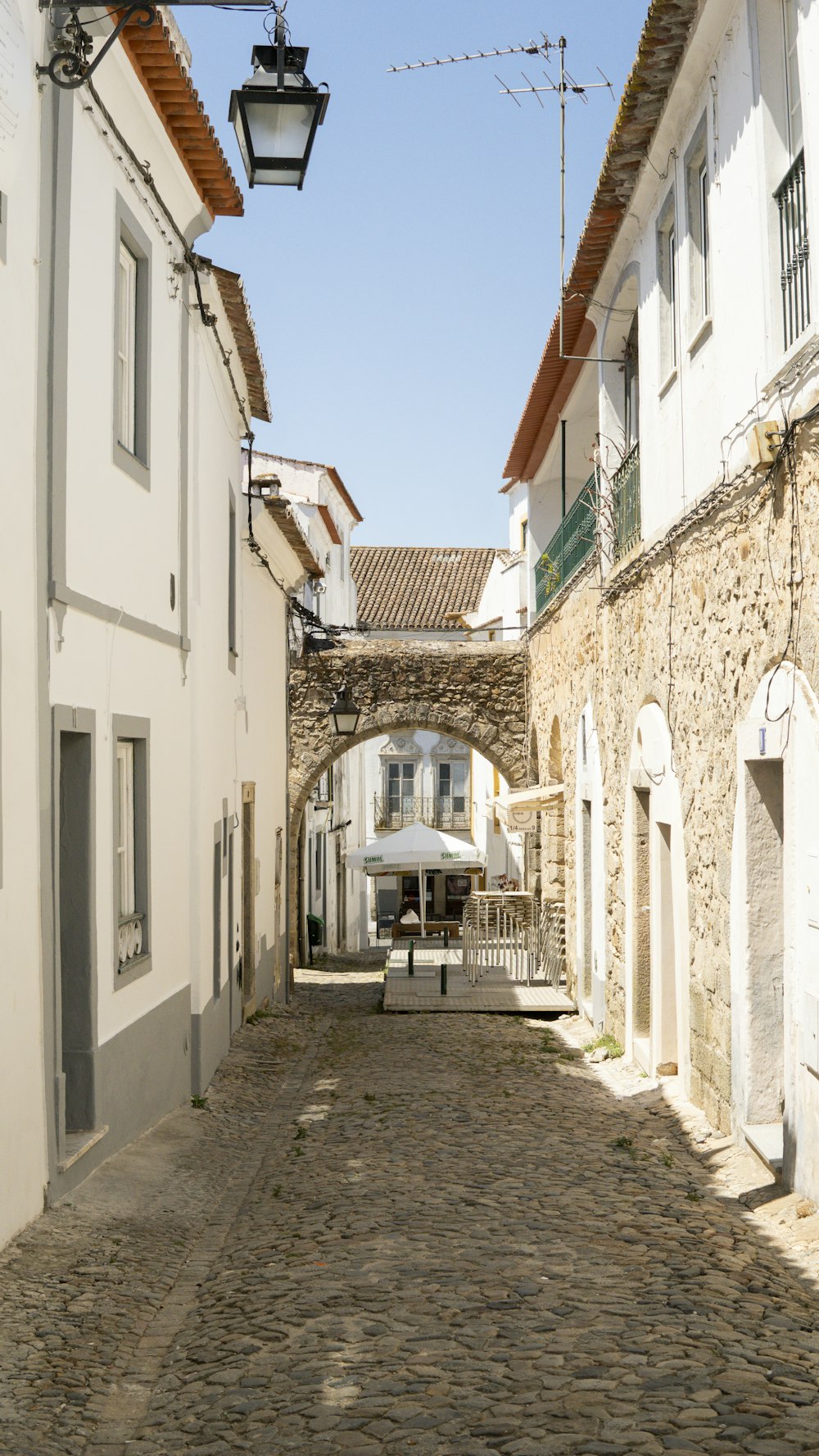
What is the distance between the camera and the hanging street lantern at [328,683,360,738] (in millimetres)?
17078

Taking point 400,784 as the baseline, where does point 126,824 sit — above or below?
below

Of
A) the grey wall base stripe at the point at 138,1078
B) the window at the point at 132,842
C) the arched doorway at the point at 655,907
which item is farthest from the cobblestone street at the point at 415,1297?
the window at the point at 132,842

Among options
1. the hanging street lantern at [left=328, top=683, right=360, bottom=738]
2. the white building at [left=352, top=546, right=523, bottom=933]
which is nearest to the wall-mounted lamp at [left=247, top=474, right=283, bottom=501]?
the hanging street lantern at [left=328, top=683, right=360, bottom=738]

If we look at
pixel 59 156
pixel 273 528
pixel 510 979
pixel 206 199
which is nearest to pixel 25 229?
pixel 59 156

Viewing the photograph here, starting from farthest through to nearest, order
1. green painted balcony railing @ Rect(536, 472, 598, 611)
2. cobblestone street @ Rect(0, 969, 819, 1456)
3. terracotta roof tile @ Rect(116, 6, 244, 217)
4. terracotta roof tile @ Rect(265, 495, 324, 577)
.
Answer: terracotta roof tile @ Rect(265, 495, 324, 577) → green painted balcony railing @ Rect(536, 472, 598, 611) → terracotta roof tile @ Rect(116, 6, 244, 217) → cobblestone street @ Rect(0, 969, 819, 1456)

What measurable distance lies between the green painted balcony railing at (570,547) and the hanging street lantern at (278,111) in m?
6.53

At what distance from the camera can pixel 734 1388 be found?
3.84 meters

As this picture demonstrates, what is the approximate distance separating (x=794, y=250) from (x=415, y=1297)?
4.72 m

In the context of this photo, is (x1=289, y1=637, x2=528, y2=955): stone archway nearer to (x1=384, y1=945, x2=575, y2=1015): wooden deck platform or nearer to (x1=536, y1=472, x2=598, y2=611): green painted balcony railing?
(x1=536, y1=472, x2=598, y2=611): green painted balcony railing

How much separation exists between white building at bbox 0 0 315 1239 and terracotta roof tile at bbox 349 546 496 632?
94.3ft

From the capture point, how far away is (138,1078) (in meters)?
7.40

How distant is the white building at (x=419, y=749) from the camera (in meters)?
40.2

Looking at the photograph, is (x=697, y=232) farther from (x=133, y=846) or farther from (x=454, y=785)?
(x=454, y=785)

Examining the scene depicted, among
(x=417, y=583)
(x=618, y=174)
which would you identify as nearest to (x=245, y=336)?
(x=618, y=174)
